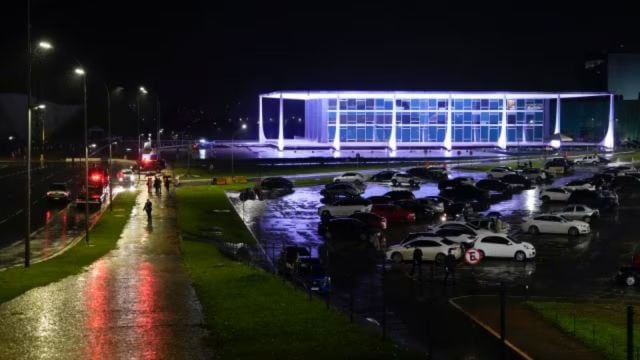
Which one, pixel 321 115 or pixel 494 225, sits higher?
pixel 321 115

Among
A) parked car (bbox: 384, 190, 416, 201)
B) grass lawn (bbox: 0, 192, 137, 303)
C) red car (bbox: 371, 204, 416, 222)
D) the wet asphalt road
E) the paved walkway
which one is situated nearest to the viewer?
the paved walkway

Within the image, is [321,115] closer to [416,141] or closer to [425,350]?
[416,141]

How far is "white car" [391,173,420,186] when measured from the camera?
58750 mm

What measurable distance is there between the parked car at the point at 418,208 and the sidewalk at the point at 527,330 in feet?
60.9

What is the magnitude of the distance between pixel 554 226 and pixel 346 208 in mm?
10955

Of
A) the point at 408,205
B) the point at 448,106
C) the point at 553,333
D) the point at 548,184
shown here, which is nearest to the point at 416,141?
the point at 448,106

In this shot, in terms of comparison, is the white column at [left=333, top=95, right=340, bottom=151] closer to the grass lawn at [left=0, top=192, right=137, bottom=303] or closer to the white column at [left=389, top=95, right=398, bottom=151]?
the white column at [left=389, top=95, right=398, bottom=151]

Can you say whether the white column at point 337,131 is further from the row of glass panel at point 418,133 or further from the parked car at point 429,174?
the parked car at point 429,174

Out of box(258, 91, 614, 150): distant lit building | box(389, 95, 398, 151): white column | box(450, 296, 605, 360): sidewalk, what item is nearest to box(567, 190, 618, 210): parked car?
box(450, 296, 605, 360): sidewalk

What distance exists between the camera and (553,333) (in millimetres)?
18000

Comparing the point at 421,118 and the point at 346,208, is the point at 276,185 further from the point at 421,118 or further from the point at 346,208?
the point at 421,118

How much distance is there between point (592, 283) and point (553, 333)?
6.79 metres

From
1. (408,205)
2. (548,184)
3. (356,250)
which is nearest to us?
(356,250)

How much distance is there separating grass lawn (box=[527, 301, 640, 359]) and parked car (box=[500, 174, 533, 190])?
35.6 metres
